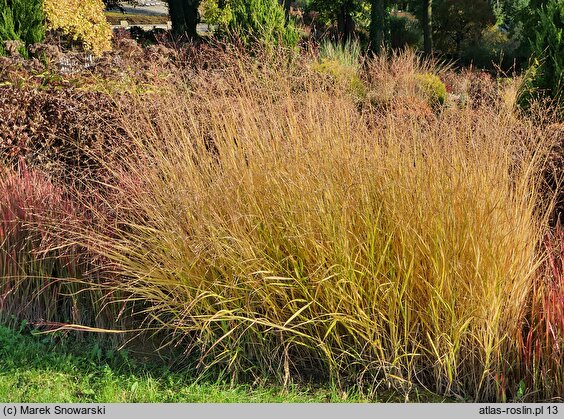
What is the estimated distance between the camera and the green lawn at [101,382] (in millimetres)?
3334

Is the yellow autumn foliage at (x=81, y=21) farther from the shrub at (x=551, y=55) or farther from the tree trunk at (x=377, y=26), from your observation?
the shrub at (x=551, y=55)

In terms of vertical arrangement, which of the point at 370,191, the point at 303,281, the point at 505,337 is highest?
the point at 370,191

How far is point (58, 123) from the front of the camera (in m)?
5.59

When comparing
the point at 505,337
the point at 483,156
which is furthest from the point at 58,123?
the point at 505,337

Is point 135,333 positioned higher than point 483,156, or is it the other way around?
point 483,156

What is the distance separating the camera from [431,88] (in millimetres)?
11094

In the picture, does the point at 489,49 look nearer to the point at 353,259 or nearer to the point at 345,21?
the point at 345,21

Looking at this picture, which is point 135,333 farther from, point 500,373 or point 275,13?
point 275,13

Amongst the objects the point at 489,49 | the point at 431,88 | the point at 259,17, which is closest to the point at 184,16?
the point at 489,49

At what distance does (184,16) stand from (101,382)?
18911mm

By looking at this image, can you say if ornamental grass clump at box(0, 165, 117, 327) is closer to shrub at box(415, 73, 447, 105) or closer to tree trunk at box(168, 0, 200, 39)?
shrub at box(415, 73, 447, 105)

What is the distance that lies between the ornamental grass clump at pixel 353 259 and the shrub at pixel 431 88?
22.2 ft

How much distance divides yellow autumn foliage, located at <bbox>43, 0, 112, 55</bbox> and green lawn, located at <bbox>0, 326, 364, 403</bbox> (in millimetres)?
9468

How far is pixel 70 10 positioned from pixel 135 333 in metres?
10.00
